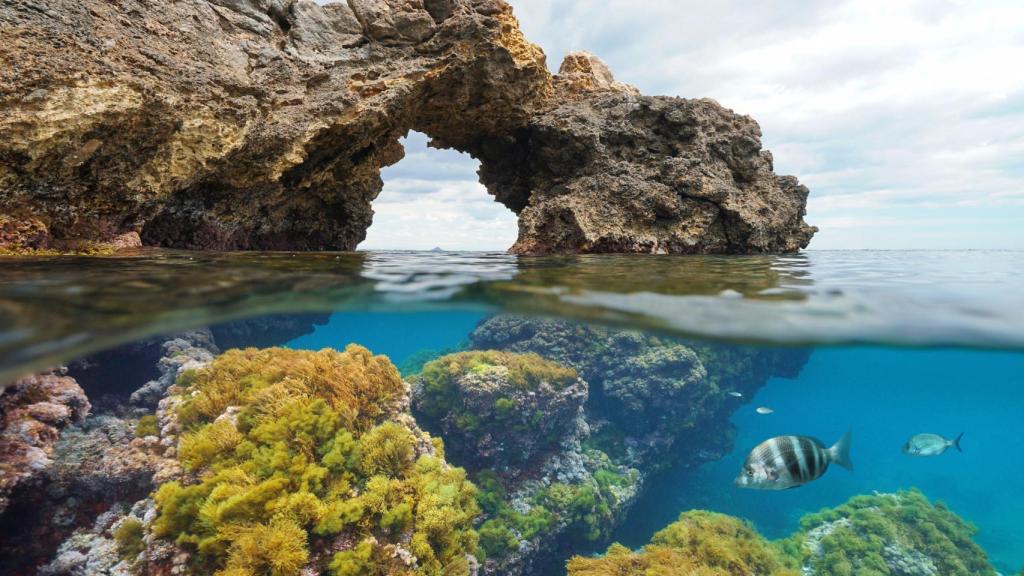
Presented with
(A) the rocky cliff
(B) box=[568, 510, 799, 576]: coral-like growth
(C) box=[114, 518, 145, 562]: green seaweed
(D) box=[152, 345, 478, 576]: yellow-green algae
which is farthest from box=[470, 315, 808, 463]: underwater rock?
(C) box=[114, 518, 145, 562]: green seaweed

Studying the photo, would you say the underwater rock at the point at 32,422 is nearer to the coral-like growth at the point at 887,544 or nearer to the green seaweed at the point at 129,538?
the green seaweed at the point at 129,538

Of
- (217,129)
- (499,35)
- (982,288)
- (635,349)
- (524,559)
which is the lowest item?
(524,559)

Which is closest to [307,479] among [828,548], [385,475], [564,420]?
[385,475]

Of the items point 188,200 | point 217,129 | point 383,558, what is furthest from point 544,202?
point 383,558

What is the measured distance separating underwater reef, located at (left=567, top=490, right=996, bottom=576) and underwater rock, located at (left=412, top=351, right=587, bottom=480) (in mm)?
3760

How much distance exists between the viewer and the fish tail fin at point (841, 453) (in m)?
6.31

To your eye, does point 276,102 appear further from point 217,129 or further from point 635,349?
point 635,349

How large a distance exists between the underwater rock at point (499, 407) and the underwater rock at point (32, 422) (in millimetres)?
7863

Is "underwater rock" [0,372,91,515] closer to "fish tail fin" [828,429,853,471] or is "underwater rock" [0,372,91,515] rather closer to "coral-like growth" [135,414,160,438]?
"coral-like growth" [135,414,160,438]

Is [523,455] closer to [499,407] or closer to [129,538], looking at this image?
[499,407]

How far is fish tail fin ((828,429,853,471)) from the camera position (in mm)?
6312

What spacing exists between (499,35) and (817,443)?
26.9ft

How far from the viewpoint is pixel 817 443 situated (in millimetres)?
5988

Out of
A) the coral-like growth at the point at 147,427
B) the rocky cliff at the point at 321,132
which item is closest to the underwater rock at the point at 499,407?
the rocky cliff at the point at 321,132
